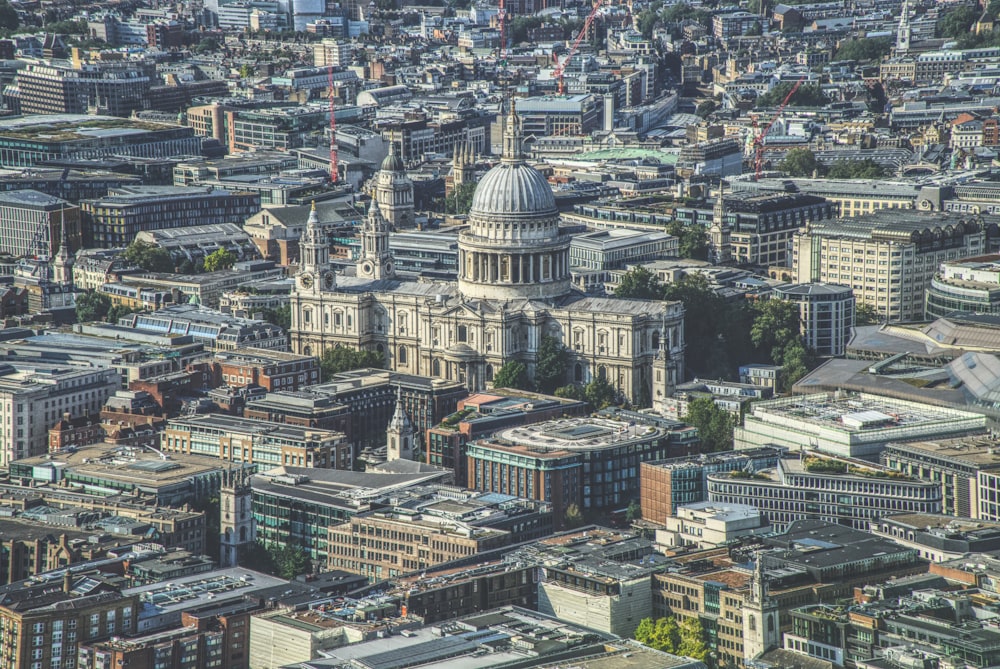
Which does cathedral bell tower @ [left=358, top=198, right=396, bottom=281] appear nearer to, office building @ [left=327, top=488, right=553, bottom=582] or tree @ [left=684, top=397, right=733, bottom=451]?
tree @ [left=684, top=397, right=733, bottom=451]

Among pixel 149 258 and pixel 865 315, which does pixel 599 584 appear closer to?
pixel 865 315

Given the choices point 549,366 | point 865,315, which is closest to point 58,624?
point 549,366

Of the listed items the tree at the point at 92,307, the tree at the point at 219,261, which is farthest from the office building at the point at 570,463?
the tree at the point at 219,261

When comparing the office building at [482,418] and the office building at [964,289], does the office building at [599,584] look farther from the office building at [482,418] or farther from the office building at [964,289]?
the office building at [964,289]

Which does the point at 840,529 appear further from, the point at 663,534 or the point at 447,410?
the point at 447,410

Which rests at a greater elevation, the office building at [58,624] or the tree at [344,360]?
the tree at [344,360]
